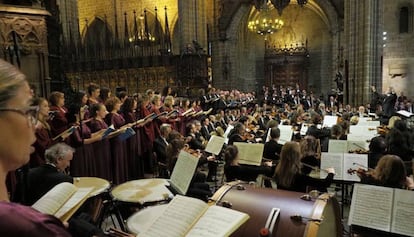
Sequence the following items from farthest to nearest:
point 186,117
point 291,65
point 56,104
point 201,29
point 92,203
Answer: point 291,65
point 201,29
point 186,117
point 56,104
point 92,203

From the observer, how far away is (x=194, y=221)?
1943mm

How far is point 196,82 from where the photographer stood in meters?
17.3

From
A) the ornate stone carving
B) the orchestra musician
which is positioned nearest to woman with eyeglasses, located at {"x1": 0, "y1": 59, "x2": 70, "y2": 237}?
the orchestra musician

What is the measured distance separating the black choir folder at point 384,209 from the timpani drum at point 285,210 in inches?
7.6

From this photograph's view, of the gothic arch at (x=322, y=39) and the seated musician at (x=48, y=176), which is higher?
the gothic arch at (x=322, y=39)

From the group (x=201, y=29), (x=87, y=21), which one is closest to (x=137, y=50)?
(x=201, y=29)

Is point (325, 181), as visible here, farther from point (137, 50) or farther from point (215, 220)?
point (137, 50)

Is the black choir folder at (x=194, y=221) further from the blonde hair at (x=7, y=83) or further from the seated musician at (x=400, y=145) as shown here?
the seated musician at (x=400, y=145)

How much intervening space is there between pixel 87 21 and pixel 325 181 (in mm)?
25560

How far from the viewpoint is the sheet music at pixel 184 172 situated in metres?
3.50

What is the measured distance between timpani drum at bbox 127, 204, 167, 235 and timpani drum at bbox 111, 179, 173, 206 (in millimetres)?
243

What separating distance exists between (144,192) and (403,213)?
8.39 feet

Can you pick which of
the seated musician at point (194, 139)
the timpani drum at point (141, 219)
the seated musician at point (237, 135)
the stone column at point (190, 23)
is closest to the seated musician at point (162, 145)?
the seated musician at point (194, 139)

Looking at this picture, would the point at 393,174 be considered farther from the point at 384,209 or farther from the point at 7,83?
the point at 7,83
